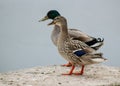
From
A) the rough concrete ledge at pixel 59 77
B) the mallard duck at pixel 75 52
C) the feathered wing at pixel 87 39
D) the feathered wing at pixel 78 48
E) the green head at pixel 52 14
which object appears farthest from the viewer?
the green head at pixel 52 14

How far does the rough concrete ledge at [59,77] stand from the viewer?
45.4 feet

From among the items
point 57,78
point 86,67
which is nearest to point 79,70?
point 86,67

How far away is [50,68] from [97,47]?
4.20 feet

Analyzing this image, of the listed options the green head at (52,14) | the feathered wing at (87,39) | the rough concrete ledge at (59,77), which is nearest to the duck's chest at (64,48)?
the rough concrete ledge at (59,77)

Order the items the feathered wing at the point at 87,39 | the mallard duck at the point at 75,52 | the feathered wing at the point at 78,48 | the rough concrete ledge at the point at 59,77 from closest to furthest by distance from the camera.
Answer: the rough concrete ledge at the point at 59,77
the mallard duck at the point at 75,52
the feathered wing at the point at 78,48
the feathered wing at the point at 87,39

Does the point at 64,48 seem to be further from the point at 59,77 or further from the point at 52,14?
the point at 52,14

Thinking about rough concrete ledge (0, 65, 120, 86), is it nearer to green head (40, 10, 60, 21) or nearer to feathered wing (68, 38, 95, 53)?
feathered wing (68, 38, 95, 53)

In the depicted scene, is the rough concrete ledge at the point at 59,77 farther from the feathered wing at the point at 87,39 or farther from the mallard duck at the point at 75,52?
the feathered wing at the point at 87,39

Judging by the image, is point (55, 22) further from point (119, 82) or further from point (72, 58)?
point (119, 82)

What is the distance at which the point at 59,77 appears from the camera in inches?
571

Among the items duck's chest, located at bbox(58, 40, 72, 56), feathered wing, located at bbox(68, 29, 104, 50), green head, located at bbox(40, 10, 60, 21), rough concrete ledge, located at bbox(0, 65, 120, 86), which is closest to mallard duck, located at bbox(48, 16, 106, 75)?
duck's chest, located at bbox(58, 40, 72, 56)

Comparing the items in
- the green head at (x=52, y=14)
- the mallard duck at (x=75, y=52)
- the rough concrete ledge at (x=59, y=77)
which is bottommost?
the rough concrete ledge at (x=59, y=77)

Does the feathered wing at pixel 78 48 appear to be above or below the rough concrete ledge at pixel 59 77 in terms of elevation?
above

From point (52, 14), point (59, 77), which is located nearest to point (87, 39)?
point (52, 14)
